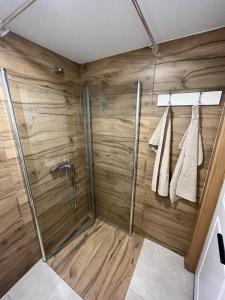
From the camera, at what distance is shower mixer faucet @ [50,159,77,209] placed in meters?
1.54

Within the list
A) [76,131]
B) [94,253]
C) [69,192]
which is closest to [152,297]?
[94,253]

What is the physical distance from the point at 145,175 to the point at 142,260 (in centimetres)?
91

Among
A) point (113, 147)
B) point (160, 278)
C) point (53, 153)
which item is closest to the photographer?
point (160, 278)

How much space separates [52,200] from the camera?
60.4 inches

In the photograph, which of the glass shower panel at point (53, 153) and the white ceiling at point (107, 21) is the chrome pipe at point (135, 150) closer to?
the white ceiling at point (107, 21)

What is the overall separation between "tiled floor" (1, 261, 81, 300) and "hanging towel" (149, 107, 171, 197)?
1.20 metres

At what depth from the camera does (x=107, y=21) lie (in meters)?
0.95

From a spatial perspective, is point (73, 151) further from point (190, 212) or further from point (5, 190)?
point (190, 212)

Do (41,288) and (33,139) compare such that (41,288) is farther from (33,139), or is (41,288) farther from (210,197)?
(210,197)

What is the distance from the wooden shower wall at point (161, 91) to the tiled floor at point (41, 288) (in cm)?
90

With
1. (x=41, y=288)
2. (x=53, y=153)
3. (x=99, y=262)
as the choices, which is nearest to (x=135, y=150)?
(x=53, y=153)

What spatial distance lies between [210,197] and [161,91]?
96 cm

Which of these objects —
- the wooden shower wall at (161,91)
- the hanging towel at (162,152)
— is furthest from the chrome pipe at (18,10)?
the hanging towel at (162,152)

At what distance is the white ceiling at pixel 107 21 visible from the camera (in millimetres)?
802
